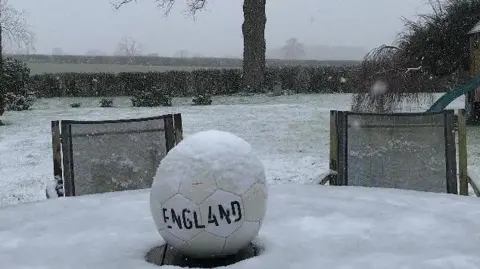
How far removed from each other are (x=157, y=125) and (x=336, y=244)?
2.01 meters

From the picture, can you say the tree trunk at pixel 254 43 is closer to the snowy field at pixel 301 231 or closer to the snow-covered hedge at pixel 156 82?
the snow-covered hedge at pixel 156 82

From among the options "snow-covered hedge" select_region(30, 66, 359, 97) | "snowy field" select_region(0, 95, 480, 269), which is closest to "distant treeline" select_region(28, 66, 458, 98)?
"snow-covered hedge" select_region(30, 66, 359, 97)

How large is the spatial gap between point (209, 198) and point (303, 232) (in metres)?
0.51

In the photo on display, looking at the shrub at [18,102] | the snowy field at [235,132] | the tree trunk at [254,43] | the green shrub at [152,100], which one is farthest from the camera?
the tree trunk at [254,43]

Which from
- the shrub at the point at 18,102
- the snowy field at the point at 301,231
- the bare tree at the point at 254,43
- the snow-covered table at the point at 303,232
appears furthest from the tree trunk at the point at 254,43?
the snow-covered table at the point at 303,232

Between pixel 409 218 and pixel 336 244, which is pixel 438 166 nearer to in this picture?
pixel 409 218

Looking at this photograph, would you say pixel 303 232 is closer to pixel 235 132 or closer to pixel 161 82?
pixel 235 132

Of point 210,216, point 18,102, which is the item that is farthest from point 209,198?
point 18,102

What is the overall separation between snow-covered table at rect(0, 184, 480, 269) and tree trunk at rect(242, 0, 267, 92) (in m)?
19.4

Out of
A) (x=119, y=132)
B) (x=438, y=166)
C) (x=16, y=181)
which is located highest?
(x=119, y=132)

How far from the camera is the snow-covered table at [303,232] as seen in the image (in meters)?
1.72

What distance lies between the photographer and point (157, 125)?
3.61 meters

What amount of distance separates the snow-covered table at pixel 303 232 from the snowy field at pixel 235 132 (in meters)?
1.40

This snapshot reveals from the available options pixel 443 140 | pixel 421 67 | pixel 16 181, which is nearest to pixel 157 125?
A: pixel 443 140
